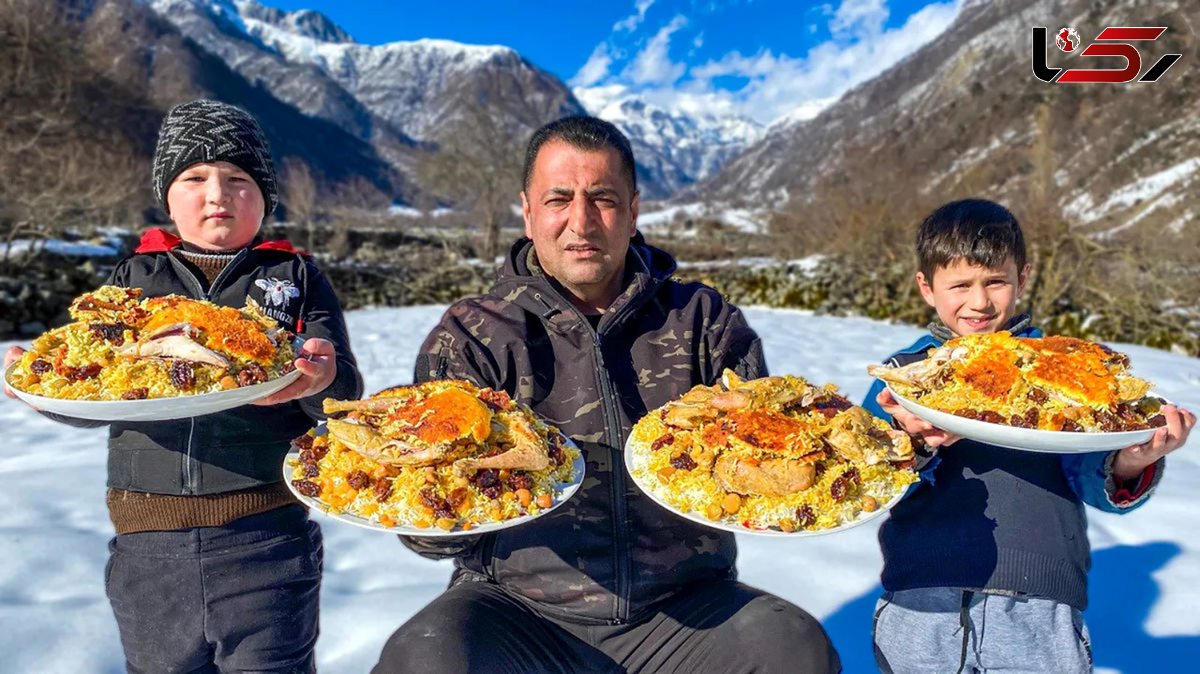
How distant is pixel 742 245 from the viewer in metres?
23.5

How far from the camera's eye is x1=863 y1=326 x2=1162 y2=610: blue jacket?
1.99 metres

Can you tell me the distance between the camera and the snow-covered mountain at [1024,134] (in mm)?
16047

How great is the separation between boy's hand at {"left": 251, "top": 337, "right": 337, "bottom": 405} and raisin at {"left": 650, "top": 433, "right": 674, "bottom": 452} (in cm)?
98

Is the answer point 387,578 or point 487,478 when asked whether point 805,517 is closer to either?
point 487,478

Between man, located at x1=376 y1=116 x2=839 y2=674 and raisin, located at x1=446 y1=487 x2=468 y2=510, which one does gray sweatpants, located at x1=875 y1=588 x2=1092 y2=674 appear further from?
raisin, located at x1=446 y1=487 x2=468 y2=510

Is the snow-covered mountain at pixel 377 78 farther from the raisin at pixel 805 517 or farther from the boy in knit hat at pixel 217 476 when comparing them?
the raisin at pixel 805 517

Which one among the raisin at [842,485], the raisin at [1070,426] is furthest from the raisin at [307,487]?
the raisin at [1070,426]

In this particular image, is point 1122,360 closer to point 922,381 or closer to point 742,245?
point 922,381

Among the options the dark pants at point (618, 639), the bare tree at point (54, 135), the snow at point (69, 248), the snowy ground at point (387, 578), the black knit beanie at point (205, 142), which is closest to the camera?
the dark pants at point (618, 639)

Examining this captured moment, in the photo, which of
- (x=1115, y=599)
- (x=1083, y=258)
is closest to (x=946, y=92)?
(x=1083, y=258)

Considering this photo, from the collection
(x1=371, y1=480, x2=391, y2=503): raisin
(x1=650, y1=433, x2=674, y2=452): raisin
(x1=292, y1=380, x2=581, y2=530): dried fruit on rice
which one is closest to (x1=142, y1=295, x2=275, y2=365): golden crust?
(x1=292, y1=380, x2=581, y2=530): dried fruit on rice

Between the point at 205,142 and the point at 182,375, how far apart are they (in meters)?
0.89

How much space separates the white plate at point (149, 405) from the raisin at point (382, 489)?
1.29ft

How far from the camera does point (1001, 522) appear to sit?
204 centimetres
